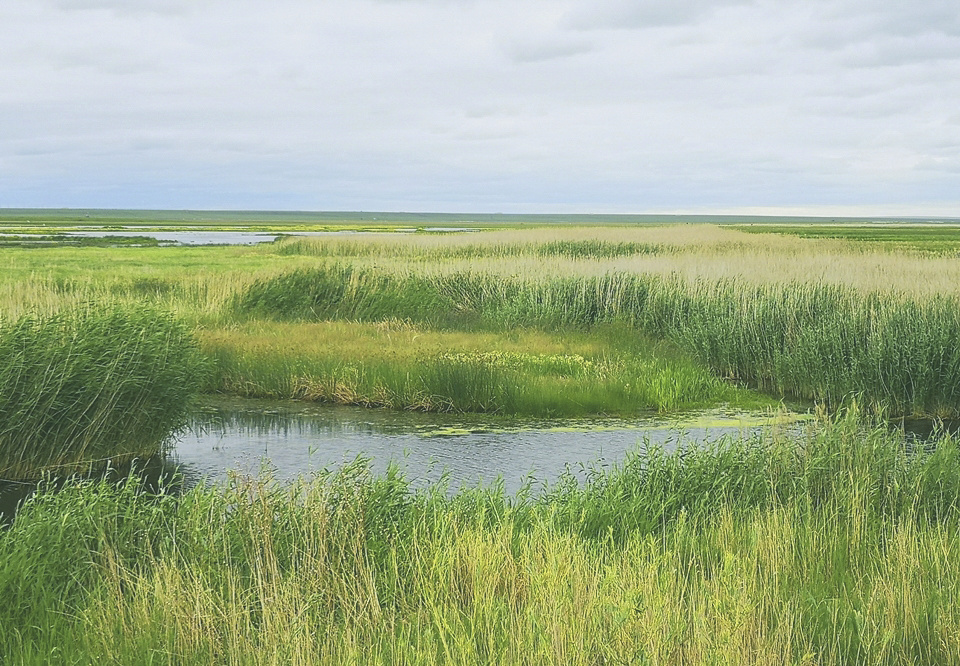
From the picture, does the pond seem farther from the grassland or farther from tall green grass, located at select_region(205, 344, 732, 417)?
tall green grass, located at select_region(205, 344, 732, 417)

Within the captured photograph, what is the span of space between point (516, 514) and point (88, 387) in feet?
20.3

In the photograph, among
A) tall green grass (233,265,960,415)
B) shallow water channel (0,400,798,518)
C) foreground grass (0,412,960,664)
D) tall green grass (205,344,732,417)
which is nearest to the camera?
foreground grass (0,412,960,664)

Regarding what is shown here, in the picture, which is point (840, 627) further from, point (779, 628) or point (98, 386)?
point (98, 386)

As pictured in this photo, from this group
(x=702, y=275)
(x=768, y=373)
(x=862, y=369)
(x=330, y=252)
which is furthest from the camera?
(x=330, y=252)

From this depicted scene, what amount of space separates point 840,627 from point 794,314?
12.8 m

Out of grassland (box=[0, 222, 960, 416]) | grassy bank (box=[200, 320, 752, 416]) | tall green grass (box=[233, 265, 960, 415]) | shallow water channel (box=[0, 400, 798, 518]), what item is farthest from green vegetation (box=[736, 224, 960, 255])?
shallow water channel (box=[0, 400, 798, 518])

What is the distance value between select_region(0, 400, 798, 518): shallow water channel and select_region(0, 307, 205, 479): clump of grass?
19.2 inches

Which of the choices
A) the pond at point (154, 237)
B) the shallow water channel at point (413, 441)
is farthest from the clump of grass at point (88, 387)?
the pond at point (154, 237)

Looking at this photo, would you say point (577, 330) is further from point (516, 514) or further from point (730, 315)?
point (516, 514)

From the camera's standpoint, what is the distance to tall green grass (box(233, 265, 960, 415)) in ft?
47.5

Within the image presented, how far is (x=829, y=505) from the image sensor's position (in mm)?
7727

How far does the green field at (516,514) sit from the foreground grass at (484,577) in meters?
0.03

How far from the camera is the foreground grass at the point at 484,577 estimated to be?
190 inches

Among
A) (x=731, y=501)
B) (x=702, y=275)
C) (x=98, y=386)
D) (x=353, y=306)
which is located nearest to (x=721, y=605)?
(x=731, y=501)
